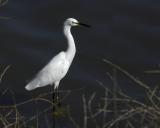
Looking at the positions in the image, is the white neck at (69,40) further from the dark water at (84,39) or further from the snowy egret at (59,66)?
the dark water at (84,39)

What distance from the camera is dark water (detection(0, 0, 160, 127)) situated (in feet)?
36.5

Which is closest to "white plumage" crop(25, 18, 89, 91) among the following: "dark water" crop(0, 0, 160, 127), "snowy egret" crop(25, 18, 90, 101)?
"snowy egret" crop(25, 18, 90, 101)

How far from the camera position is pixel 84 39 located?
1209 centimetres

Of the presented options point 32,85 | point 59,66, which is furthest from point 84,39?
point 32,85

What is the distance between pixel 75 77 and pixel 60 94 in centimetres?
35

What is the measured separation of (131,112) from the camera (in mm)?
4461

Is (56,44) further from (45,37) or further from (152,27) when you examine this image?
(152,27)

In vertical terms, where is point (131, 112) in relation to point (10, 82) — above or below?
above

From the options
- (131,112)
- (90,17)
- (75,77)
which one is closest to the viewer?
(131,112)

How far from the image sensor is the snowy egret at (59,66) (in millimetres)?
9930

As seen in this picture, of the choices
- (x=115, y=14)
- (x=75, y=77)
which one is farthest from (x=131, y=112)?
→ (x=115, y=14)

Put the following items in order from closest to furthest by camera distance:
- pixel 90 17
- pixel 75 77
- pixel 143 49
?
pixel 75 77
pixel 143 49
pixel 90 17

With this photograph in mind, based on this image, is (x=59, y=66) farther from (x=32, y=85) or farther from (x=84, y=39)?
(x=84, y=39)

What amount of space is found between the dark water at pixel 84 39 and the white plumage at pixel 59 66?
1.67ft
